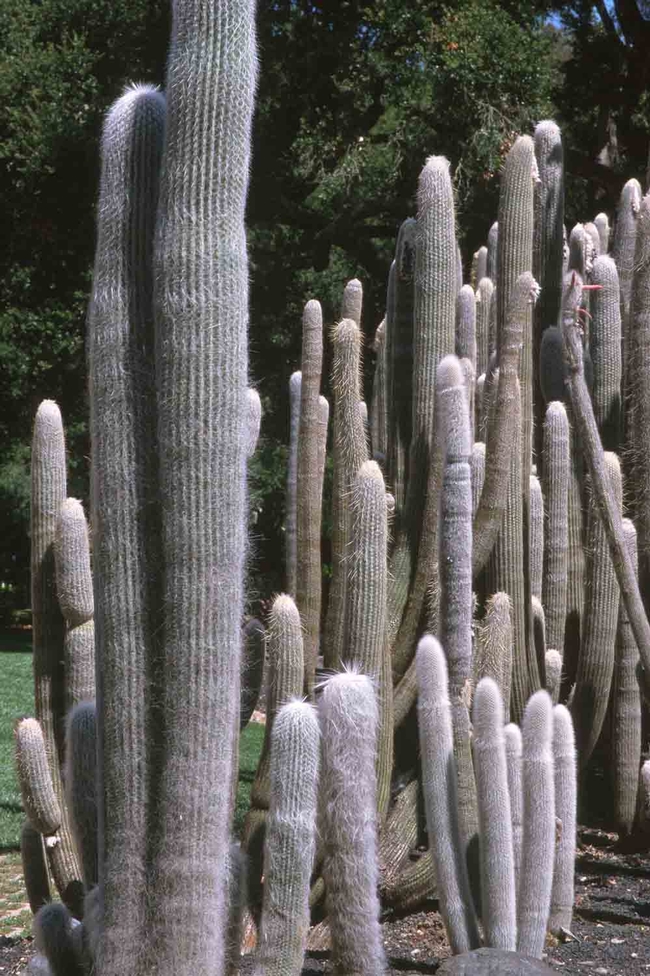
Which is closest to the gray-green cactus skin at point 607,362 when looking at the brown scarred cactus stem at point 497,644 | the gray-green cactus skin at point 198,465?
the brown scarred cactus stem at point 497,644

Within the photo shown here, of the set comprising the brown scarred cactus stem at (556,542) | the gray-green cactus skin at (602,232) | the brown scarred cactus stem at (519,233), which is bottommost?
the brown scarred cactus stem at (556,542)

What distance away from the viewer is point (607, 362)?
257 inches

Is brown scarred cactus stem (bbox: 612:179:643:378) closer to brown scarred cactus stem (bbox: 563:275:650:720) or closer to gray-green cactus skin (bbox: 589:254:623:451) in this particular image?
gray-green cactus skin (bbox: 589:254:623:451)

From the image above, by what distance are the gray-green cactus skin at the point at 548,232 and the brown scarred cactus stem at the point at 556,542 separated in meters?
0.91

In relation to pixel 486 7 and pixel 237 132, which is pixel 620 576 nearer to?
pixel 237 132

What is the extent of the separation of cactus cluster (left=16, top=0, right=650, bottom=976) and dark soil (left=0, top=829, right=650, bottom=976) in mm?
132

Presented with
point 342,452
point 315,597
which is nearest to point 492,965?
point 315,597

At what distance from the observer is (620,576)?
17.6 ft

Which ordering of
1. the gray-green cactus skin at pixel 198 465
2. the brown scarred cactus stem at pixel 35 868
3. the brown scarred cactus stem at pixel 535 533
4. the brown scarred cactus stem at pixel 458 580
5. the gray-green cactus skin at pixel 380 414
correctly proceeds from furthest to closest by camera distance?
the gray-green cactus skin at pixel 380 414, the brown scarred cactus stem at pixel 535 533, the brown scarred cactus stem at pixel 458 580, the brown scarred cactus stem at pixel 35 868, the gray-green cactus skin at pixel 198 465

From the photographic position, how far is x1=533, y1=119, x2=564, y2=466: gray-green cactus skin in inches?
263

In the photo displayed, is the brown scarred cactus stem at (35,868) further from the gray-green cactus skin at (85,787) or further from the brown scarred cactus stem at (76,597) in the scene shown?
the gray-green cactus skin at (85,787)

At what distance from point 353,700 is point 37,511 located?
1.85 m

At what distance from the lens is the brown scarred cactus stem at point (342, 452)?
17.0 ft

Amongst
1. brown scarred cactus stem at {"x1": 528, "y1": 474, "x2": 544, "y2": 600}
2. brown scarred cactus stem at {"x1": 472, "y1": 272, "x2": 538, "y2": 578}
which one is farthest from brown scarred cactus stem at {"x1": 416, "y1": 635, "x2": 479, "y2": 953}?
brown scarred cactus stem at {"x1": 528, "y1": 474, "x2": 544, "y2": 600}
